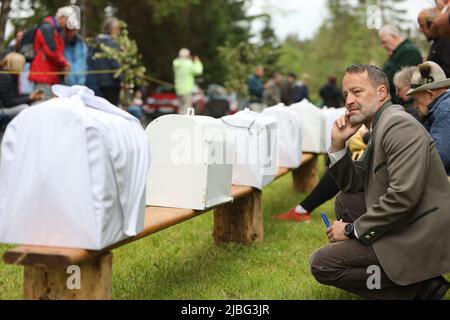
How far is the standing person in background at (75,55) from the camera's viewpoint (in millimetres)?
8766

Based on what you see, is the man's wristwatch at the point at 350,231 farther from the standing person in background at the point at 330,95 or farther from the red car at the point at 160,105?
the red car at the point at 160,105

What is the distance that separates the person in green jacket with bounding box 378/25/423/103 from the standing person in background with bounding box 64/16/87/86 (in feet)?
12.4

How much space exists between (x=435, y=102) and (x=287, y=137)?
2182 millimetres

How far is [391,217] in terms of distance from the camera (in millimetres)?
3604

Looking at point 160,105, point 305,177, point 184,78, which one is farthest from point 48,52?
point 160,105

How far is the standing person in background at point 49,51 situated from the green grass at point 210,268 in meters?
3.09

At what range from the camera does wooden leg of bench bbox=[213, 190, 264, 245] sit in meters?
5.81

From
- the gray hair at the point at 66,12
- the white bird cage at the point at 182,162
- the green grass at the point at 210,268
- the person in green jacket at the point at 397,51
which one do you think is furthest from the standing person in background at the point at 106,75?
the white bird cage at the point at 182,162

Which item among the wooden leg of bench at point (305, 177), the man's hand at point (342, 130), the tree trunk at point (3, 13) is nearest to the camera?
the man's hand at point (342, 130)

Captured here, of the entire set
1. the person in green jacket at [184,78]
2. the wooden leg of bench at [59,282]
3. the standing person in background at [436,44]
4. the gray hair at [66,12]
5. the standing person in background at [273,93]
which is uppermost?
the standing person in background at [273,93]

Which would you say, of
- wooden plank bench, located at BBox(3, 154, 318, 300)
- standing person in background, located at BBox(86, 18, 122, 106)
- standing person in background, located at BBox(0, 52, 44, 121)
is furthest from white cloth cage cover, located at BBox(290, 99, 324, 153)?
wooden plank bench, located at BBox(3, 154, 318, 300)

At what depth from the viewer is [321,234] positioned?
634 cm

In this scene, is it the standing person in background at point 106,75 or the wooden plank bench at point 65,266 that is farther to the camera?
the standing person in background at point 106,75
